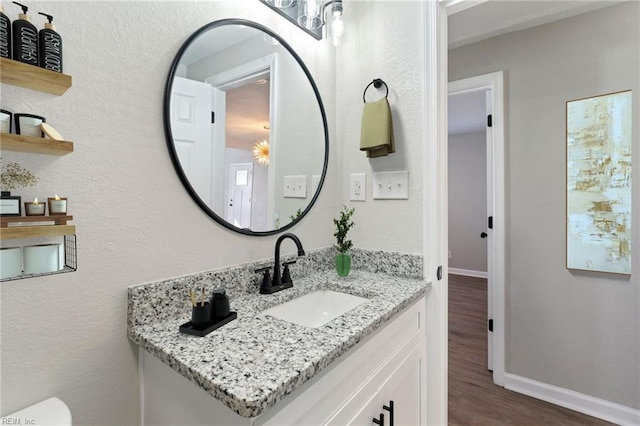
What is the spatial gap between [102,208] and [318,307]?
0.85 meters

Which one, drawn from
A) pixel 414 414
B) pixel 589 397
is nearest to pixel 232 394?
pixel 414 414

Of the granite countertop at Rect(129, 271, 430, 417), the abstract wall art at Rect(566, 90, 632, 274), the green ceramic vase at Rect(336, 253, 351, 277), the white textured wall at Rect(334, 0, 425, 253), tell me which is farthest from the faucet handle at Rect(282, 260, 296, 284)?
the abstract wall art at Rect(566, 90, 632, 274)

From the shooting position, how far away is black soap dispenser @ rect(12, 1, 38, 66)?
63 centimetres

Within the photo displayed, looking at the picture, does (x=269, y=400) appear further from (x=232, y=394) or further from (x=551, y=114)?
(x=551, y=114)

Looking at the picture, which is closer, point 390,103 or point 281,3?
point 281,3

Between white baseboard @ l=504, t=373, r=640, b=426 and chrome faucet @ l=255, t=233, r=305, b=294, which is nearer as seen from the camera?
chrome faucet @ l=255, t=233, r=305, b=294

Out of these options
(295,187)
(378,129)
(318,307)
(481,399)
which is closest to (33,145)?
(295,187)

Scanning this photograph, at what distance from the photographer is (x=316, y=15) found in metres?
1.40

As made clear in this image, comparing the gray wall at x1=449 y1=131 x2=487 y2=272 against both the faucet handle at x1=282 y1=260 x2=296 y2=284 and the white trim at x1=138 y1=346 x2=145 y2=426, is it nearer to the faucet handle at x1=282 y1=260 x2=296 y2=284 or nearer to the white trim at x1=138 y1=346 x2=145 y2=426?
the faucet handle at x1=282 y1=260 x2=296 y2=284

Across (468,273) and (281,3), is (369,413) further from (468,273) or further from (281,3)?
(468,273)

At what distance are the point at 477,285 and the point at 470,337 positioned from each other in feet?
6.78

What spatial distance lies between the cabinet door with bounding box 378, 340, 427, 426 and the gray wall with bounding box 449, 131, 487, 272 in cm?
442

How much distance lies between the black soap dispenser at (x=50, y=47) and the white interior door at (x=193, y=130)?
0.92 feet

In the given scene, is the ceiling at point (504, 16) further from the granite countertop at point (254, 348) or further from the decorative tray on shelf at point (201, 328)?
the decorative tray on shelf at point (201, 328)
